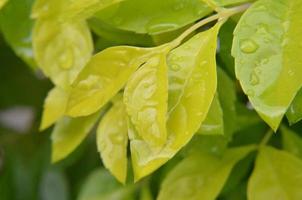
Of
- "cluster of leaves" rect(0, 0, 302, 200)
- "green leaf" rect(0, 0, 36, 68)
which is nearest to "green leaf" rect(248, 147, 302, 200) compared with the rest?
"cluster of leaves" rect(0, 0, 302, 200)

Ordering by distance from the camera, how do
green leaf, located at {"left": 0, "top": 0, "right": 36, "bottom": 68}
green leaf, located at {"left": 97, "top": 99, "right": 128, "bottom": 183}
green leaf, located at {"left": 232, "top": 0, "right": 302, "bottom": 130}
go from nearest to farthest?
green leaf, located at {"left": 232, "top": 0, "right": 302, "bottom": 130}, green leaf, located at {"left": 97, "top": 99, "right": 128, "bottom": 183}, green leaf, located at {"left": 0, "top": 0, "right": 36, "bottom": 68}

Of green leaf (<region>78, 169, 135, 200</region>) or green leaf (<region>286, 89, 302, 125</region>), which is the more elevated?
green leaf (<region>286, 89, 302, 125</region>)

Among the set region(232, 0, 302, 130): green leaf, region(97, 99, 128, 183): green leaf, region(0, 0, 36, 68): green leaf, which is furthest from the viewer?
region(0, 0, 36, 68): green leaf

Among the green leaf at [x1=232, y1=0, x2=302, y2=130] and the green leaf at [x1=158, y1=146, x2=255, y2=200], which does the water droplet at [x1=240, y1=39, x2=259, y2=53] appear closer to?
the green leaf at [x1=232, y1=0, x2=302, y2=130]

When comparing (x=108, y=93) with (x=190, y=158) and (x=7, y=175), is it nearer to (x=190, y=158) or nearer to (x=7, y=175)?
(x=190, y=158)

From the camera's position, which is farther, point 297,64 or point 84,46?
point 84,46

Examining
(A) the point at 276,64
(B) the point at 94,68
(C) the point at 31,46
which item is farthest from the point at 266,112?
(C) the point at 31,46

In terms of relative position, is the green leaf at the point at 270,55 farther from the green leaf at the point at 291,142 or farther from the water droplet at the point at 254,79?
the green leaf at the point at 291,142
